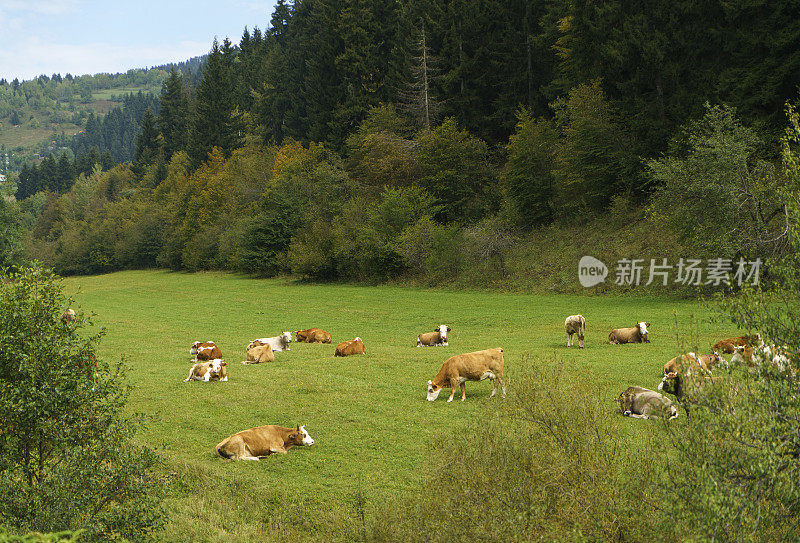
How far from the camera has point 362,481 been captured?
10.8m

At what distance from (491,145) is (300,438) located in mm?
57005

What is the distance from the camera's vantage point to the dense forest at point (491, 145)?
3694 centimetres

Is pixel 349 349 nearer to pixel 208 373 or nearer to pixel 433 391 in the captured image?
pixel 208 373

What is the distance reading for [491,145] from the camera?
2579 inches

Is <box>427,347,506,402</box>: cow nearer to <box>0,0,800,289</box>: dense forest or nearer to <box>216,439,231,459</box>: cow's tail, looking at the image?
<box>216,439,231,459</box>: cow's tail

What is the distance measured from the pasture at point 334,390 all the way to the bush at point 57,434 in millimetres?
1000

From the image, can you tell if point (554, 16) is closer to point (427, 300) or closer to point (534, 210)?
point (534, 210)

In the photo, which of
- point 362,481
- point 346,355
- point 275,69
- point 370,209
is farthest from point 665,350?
point 275,69

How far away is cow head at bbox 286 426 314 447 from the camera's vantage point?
1275cm

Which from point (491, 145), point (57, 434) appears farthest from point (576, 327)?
point (491, 145)

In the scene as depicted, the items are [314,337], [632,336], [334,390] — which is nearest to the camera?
[334,390]

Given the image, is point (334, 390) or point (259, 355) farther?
point (259, 355)

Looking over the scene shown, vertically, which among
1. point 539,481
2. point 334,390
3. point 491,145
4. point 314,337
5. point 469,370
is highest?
point 491,145

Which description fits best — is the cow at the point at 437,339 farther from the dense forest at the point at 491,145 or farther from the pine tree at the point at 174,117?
the pine tree at the point at 174,117
